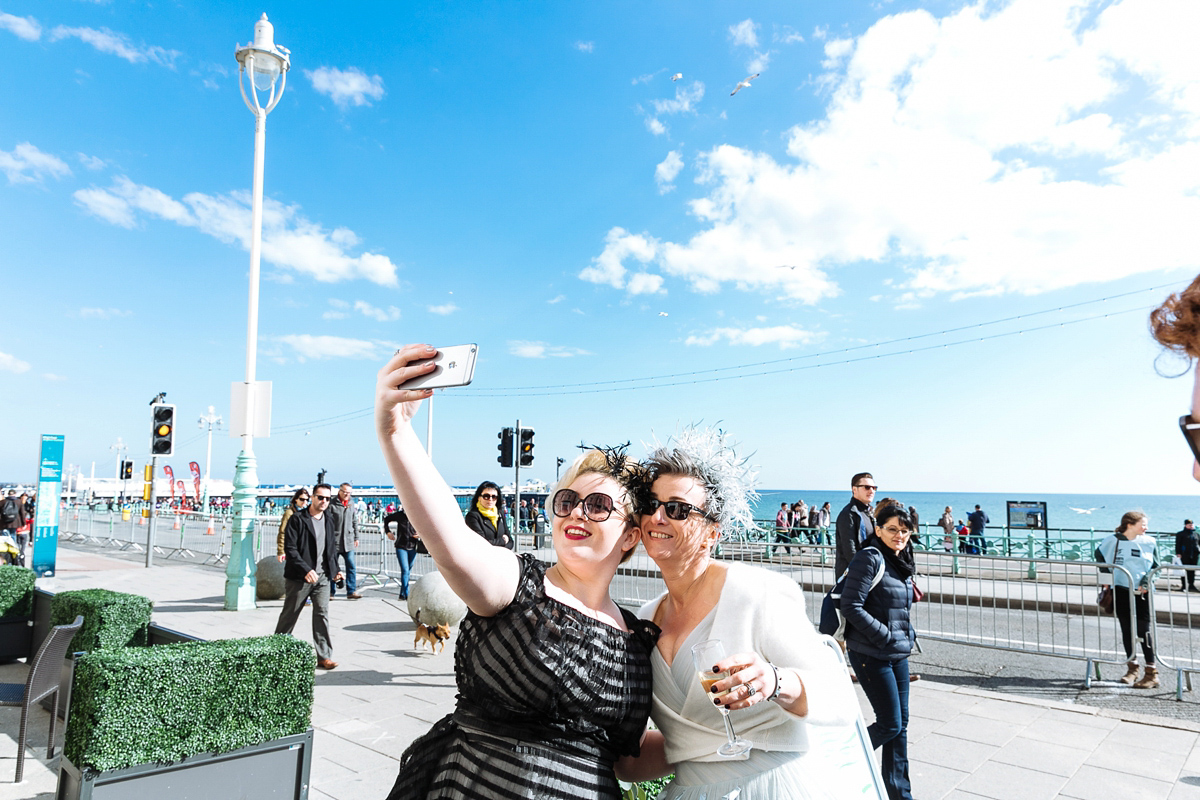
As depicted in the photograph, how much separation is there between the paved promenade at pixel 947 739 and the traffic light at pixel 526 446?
26.7 ft


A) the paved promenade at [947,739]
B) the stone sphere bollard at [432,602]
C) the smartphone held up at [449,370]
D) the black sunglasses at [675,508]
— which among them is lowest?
the paved promenade at [947,739]

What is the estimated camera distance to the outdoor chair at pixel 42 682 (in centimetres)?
445

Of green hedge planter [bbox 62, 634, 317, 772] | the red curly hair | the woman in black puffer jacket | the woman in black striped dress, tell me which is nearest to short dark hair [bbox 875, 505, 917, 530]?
the woman in black puffer jacket

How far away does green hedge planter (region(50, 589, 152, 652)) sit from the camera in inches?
200

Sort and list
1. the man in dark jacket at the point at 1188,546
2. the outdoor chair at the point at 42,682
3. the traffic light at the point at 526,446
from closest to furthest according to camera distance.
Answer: the outdoor chair at the point at 42,682, the man in dark jacket at the point at 1188,546, the traffic light at the point at 526,446

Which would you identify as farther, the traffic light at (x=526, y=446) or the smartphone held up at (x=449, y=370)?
the traffic light at (x=526, y=446)

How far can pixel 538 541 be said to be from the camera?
45.0 ft

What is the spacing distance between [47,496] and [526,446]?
365 inches

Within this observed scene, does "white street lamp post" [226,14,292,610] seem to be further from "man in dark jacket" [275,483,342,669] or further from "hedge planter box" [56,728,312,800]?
"hedge planter box" [56,728,312,800]

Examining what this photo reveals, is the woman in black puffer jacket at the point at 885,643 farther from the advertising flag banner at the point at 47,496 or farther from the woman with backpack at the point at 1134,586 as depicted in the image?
the advertising flag banner at the point at 47,496

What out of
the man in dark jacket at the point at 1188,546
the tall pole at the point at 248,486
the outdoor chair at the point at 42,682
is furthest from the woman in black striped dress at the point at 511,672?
the man in dark jacket at the point at 1188,546

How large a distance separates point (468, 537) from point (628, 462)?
588 millimetres

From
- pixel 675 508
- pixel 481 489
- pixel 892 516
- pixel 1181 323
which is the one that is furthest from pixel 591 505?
pixel 481 489

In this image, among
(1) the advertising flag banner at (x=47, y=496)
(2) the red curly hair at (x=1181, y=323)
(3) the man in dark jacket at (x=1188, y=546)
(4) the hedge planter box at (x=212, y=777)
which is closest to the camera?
(2) the red curly hair at (x=1181, y=323)
